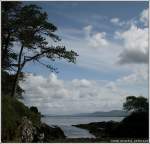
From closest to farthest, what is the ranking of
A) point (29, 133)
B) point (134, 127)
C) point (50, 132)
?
1. point (29, 133)
2. point (134, 127)
3. point (50, 132)

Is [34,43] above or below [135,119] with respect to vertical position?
above

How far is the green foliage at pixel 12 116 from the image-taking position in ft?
60.3

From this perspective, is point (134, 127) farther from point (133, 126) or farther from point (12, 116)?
point (12, 116)

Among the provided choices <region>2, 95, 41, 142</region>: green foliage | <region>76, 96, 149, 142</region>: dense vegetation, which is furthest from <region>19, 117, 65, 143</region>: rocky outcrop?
<region>76, 96, 149, 142</region>: dense vegetation

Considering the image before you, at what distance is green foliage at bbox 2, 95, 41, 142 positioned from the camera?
18.4m

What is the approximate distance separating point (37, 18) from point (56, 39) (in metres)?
2.08

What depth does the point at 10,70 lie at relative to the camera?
22797 millimetres

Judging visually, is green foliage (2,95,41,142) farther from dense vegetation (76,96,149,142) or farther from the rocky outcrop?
dense vegetation (76,96,149,142)

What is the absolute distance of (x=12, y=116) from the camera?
1958 centimetres

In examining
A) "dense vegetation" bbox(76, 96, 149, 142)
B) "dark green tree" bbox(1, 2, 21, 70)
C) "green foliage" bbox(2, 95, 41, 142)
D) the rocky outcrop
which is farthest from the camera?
"dark green tree" bbox(1, 2, 21, 70)

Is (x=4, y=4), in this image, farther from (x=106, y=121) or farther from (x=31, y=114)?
(x=106, y=121)

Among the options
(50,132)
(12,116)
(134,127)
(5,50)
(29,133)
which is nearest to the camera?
(29,133)

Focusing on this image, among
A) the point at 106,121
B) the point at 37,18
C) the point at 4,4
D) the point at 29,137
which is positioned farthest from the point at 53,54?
the point at 106,121

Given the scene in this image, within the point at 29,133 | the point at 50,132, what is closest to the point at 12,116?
the point at 29,133
